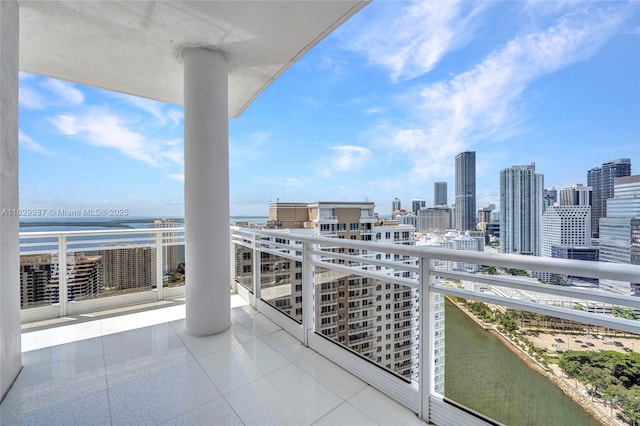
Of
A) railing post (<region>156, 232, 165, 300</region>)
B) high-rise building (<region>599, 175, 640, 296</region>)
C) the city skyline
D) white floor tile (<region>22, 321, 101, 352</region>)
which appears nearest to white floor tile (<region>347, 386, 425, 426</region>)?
high-rise building (<region>599, 175, 640, 296</region>)

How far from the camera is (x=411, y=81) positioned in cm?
1232

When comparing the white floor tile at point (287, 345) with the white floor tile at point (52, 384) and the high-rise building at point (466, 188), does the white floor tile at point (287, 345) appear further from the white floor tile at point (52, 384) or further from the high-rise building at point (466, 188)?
the high-rise building at point (466, 188)

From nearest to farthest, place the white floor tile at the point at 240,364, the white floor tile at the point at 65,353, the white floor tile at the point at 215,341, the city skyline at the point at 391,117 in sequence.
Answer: the white floor tile at the point at 240,364 → the white floor tile at the point at 65,353 → the white floor tile at the point at 215,341 → the city skyline at the point at 391,117

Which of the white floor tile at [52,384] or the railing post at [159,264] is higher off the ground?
the railing post at [159,264]

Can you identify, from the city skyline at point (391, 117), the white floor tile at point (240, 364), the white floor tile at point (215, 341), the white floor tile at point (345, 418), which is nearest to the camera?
the white floor tile at point (345, 418)

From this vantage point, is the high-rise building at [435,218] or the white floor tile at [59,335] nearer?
the white floor tile at [59,335]

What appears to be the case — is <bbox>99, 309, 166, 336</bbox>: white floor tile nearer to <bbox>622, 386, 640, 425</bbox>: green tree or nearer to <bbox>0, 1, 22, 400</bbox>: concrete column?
<bbox>0, 1, 22, 400</bbox>: concrete column

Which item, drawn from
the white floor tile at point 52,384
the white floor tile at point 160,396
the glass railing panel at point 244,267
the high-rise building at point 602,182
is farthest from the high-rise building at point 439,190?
the white floor tile at point 52,384

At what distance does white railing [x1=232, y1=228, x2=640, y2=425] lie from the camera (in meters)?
1.07

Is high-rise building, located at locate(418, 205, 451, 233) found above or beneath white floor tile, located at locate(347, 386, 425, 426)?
above

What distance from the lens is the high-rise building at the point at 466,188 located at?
20.1 ft

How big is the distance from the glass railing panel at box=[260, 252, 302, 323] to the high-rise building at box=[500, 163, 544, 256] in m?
2.97

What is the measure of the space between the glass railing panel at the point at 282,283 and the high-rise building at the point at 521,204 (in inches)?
117

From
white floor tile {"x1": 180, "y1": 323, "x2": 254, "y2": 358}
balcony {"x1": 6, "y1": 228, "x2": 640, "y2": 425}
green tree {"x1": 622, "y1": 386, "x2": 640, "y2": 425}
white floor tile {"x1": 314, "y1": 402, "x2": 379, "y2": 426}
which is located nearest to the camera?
green tree {"x1": 622, "y1": 386, "x2": 640, "y2": 425}
